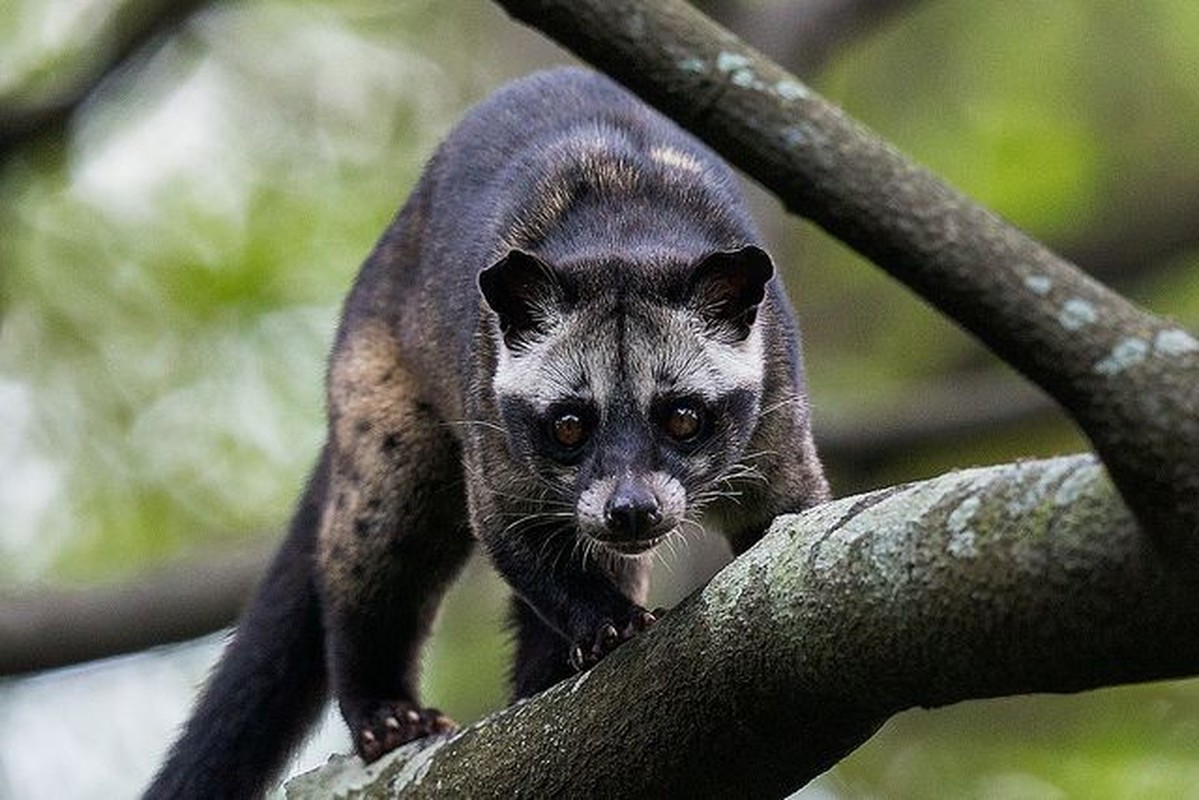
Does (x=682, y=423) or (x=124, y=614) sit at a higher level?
(x=682, y=423)

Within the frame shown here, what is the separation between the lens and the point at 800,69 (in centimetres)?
1344

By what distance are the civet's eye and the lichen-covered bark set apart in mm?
1081

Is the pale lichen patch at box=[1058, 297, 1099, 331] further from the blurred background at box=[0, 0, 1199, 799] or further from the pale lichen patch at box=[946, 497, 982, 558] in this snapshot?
the blurred background at box=[0, 0, 1199, 799]

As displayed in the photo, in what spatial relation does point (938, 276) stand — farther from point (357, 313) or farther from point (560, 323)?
point (357, 313)

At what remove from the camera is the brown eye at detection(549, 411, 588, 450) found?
6938 millimetres

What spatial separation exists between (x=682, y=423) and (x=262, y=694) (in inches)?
109

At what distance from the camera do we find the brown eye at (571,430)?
694cm

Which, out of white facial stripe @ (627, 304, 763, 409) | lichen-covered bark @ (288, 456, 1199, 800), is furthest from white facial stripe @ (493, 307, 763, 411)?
lichen-covered bark @ (288, 456, 1199, 800)

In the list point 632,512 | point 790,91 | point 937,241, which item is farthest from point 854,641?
point 632,512

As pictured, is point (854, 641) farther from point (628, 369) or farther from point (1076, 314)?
point (628, 369)

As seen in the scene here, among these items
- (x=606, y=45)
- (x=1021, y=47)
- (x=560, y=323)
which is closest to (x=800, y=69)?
(x=1021, y=47)

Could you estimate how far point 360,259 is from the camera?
15492mm

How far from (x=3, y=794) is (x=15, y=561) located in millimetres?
2260

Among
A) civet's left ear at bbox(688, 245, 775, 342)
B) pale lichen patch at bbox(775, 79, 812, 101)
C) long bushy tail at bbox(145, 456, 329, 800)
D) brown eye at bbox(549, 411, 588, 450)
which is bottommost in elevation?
long bushy tail at bbox(145, 456, 329, 800)
